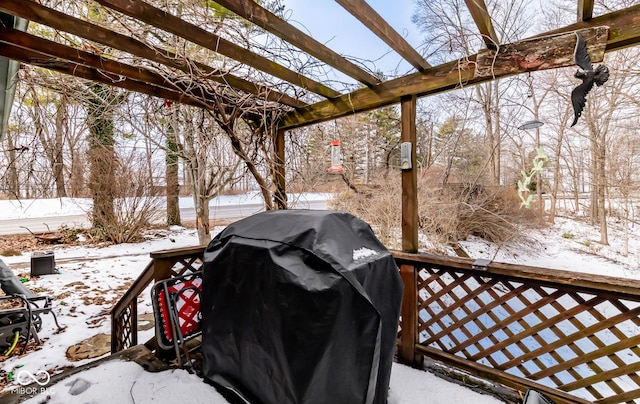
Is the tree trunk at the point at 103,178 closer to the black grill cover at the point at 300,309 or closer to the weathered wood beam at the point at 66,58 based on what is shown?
the weathered wood beam at the point at 66,58

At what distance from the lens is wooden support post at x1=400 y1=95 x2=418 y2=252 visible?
2.45 meters

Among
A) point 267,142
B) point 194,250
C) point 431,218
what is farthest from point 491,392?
point 431,218

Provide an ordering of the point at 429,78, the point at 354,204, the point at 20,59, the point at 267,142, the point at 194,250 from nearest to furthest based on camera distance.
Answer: the point at 20,59
the point at 429,78
the point at 194,250
the point at 267,142
the point at 354,204

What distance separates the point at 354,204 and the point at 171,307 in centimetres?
595

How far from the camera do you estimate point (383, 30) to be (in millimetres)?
1849

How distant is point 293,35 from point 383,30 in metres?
0.57

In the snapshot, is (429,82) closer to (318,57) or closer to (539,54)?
(539,54)

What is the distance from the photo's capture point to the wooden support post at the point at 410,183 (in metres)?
2.45

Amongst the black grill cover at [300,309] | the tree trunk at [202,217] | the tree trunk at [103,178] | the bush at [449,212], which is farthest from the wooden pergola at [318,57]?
the tree trunk at [103,178]

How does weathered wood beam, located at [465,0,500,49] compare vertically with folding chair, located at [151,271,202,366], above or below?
above

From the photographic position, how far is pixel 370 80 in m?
2.56

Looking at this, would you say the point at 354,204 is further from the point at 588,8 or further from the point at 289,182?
the point at 588,8

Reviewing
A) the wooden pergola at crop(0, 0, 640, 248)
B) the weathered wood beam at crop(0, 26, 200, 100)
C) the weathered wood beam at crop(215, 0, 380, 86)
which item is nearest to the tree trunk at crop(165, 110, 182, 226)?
the weathered wood beam at crop(0, 26, 200, 100)

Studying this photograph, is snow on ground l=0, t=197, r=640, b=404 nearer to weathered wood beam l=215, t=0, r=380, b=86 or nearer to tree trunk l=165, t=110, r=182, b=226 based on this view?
tree trunk l=165, t=110, r=182, b=226
